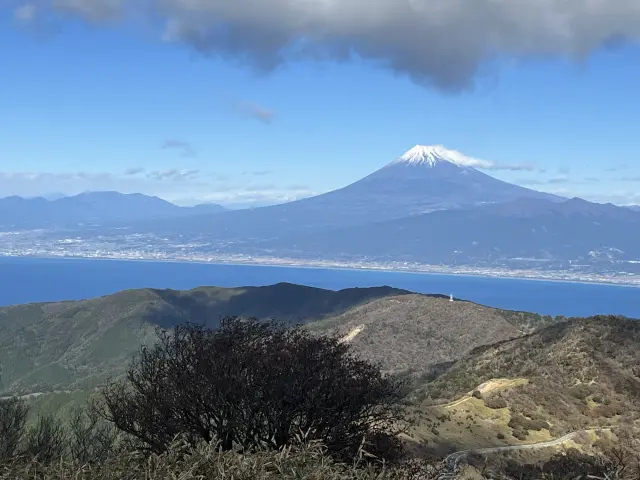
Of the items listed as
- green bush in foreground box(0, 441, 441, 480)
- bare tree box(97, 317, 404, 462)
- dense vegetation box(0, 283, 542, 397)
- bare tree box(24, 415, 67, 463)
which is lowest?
dense vegetation box(0, 283, 542, 397)

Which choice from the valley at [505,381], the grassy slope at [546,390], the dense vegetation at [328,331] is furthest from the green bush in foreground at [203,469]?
the dense vegetation at [328,331]

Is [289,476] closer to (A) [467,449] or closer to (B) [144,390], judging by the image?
(B) [144,390]

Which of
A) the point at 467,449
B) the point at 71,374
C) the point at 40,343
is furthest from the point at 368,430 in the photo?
the point at 40,343

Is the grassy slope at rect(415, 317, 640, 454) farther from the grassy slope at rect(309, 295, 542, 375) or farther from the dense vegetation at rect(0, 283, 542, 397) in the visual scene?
the grassy slope at rect(309, 295, 542, 375)

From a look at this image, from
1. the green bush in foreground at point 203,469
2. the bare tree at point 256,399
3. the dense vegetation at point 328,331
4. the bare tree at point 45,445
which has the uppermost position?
the green bush in foreground at point 203,469

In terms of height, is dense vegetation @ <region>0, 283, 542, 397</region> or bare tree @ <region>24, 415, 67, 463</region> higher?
bare tree @ <region>24, 415, 67, 463</region>

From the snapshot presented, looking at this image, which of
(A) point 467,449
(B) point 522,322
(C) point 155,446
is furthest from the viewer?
(B) point 522,322

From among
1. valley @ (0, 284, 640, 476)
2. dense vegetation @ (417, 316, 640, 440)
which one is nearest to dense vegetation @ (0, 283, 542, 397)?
valley @ (0, 284, 640, 476)

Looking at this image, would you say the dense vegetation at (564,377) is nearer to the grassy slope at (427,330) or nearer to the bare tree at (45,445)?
the bare tree at (45,445)

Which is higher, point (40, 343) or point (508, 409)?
point (508, 409)

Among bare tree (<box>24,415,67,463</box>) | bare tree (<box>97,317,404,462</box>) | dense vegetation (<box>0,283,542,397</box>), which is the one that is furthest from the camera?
dense vegetation (<box>0,283,542,397</box>)

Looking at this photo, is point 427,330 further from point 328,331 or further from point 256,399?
point 256,399
